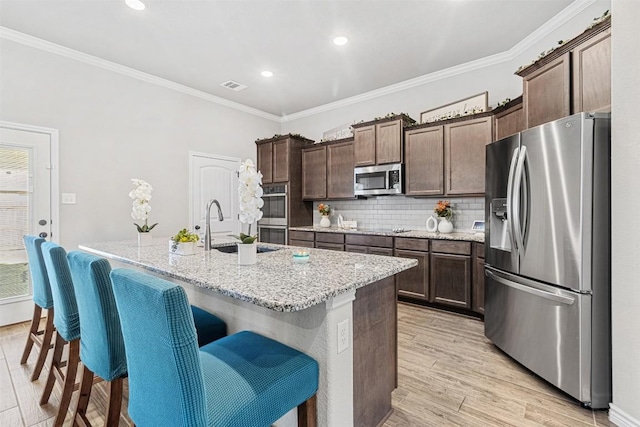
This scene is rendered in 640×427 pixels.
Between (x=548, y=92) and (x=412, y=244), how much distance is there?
2.00 meters

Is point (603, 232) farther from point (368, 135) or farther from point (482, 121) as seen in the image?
point (368, 135)

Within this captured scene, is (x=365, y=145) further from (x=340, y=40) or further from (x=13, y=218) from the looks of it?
(x=13, y=218)

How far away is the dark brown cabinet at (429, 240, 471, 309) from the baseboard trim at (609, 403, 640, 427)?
1.61 metres

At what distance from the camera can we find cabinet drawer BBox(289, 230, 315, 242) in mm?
4812

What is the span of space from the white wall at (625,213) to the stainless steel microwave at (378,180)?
2429 mm

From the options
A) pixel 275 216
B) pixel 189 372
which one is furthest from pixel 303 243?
pixel 189 372

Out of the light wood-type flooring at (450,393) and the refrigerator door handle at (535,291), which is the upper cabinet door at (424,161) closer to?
the refrigerator door handle at (535,291)

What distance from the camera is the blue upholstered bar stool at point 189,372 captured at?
88cm

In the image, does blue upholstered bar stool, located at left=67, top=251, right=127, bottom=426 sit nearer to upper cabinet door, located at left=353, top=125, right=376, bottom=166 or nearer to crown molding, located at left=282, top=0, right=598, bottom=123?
upper cabinet door, located at left=353, top=125, right=376, bottom=166

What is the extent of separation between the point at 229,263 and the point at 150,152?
3230 millimetres

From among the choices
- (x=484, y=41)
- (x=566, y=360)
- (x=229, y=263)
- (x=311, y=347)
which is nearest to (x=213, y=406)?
(x=311, y=347)

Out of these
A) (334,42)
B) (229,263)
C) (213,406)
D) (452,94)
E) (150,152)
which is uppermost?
(334,42)

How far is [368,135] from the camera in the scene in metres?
4.41

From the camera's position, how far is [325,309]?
125cm
